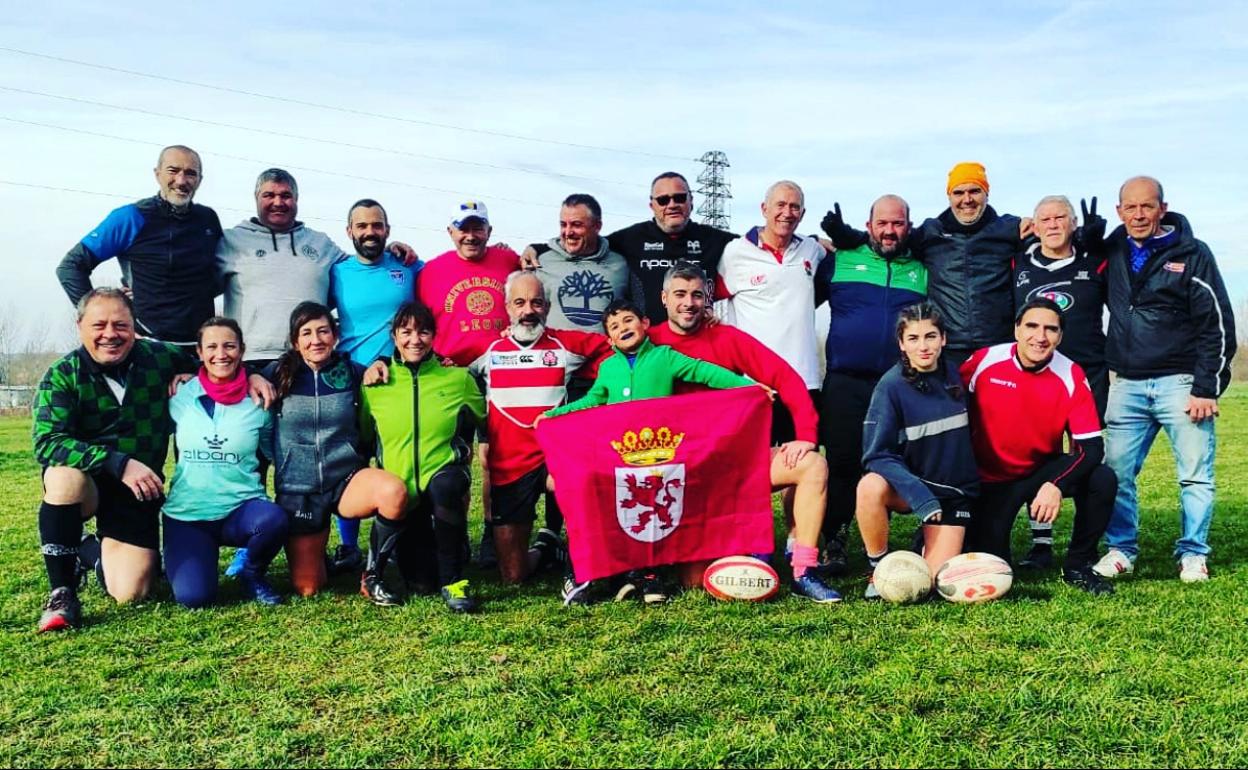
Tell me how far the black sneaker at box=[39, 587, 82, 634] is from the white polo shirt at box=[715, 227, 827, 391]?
444cm

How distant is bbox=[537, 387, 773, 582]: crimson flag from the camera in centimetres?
579

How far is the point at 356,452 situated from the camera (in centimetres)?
593

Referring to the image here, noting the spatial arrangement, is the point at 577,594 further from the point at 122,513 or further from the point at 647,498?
the point at 122,513

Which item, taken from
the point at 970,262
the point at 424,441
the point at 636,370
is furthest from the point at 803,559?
the point at 970,262

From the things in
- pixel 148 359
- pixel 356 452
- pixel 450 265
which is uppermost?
pixel 450 265

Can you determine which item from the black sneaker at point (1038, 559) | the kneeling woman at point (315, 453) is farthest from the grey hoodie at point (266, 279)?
the black sneaker at point (1038, 559)

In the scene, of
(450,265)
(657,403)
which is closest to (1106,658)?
(657,403)

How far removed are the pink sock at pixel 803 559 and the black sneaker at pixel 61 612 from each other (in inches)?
158

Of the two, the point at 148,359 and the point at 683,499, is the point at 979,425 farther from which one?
the point at 148,359

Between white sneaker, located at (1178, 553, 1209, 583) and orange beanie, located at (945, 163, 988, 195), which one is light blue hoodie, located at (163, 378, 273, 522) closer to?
orange beanie, located at (945, 163, 988, 195)

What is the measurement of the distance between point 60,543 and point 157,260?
202cm

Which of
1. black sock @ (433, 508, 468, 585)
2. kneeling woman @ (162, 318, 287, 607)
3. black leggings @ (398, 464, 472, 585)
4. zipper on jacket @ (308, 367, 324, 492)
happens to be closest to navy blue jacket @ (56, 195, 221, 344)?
kneeling woman @ (162, 318, 287, 607)

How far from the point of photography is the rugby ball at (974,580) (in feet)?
18.0

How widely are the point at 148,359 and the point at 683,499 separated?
3.32m
